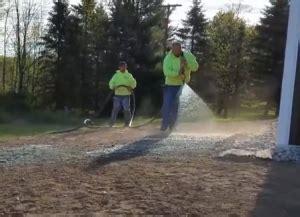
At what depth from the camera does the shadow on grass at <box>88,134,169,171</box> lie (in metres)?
7.21

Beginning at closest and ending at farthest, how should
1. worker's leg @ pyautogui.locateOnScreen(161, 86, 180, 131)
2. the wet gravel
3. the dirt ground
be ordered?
the dirt ground → the wet gravel → worker's leg @ pyautogui.locateOnScreen(161, 86, 180, 131)

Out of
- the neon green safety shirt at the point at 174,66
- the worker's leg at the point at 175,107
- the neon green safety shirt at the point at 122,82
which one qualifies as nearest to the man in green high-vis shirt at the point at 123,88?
the neon green safety shirt at the point at 122,82

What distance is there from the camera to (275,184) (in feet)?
19.7

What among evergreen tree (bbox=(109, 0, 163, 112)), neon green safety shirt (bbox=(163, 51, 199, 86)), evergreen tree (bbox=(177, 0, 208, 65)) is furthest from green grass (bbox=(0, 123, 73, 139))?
evergreen tree (bbox=(177, 0, 208, 65))

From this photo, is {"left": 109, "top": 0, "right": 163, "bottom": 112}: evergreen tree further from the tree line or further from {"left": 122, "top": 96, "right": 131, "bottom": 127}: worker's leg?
{"left": 122, "top": 96, "right": 131, "bottom": 127}: worker's leg

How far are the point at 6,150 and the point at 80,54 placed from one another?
33.8 meters

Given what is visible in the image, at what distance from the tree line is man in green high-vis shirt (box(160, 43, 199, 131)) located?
25172mm

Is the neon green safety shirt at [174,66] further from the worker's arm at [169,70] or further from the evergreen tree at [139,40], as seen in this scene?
the evergreen tree at [139,40]

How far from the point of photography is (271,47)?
41.1 meters

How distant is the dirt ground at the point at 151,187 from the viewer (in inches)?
199

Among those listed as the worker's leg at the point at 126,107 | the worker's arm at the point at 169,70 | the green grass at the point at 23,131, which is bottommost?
the green grass at the point at 23,131

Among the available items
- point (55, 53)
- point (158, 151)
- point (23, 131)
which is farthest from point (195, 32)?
point (158, 151)

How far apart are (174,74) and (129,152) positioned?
3320 mm

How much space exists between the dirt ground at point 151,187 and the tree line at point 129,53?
1159 inches
